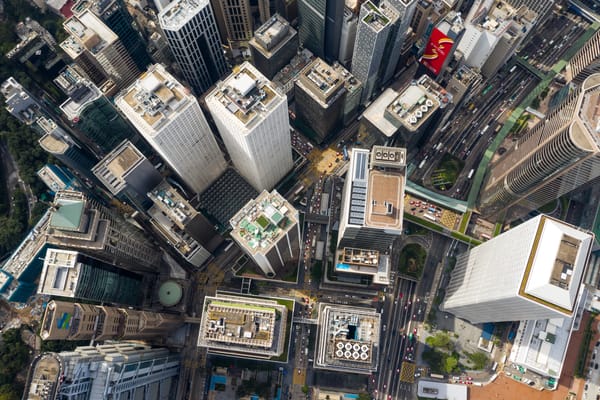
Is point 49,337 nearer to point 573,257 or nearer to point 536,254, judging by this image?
point 536,254

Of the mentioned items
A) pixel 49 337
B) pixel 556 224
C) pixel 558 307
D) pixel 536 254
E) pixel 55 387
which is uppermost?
pixel 556 224

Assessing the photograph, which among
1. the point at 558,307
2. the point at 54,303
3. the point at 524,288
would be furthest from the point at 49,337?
the point at 558,307

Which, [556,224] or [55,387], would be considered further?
[556,224]

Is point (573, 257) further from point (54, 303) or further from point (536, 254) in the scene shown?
point (54, 303)

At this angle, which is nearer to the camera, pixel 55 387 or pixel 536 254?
pixel 55 387

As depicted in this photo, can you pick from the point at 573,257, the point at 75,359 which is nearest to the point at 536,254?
the point at 573,257

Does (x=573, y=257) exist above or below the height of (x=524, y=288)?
above
